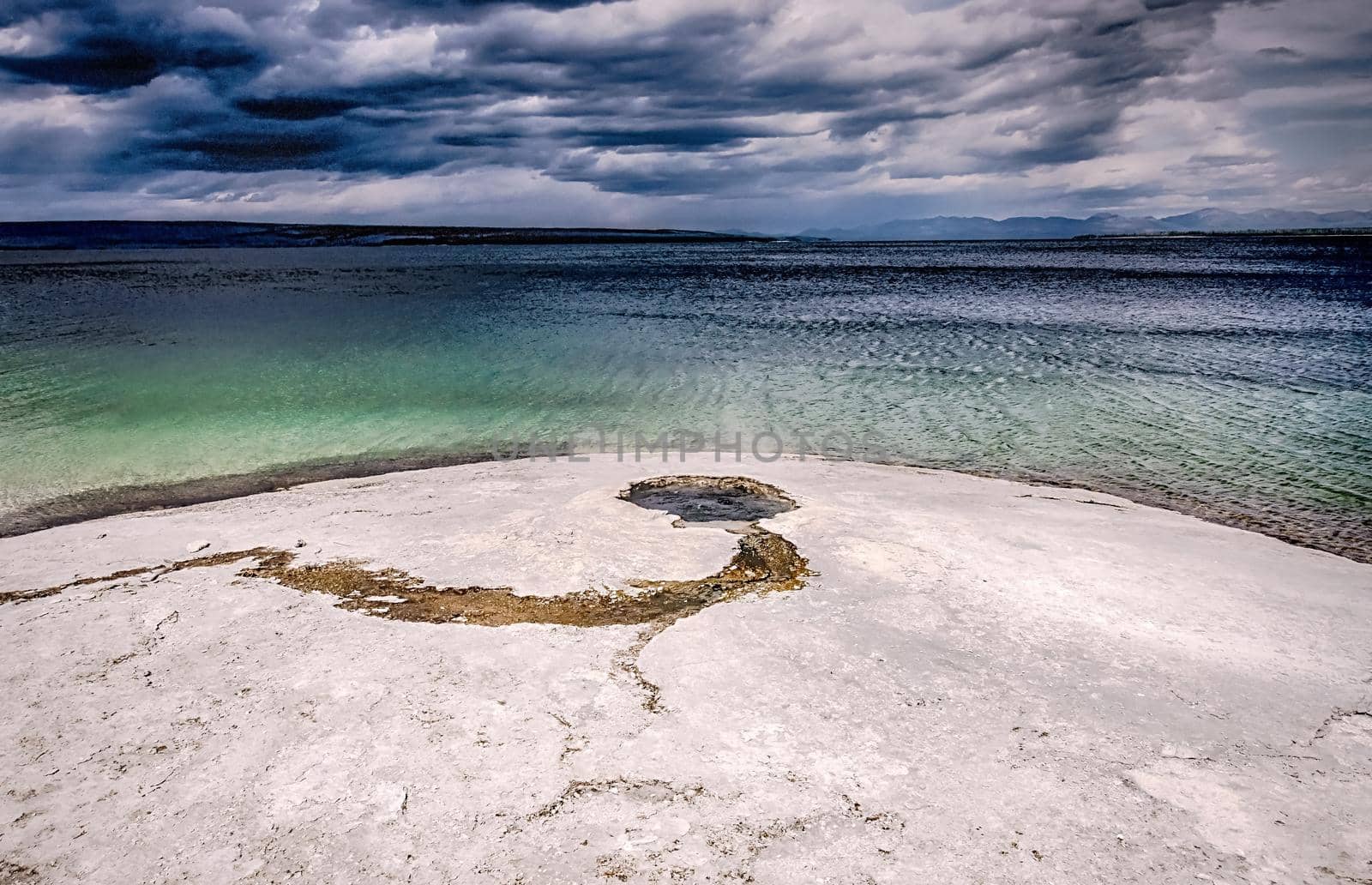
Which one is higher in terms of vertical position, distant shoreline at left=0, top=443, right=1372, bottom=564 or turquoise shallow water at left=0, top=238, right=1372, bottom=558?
turquoise shallow water at left=0, top=238, right=1372, bottom=558

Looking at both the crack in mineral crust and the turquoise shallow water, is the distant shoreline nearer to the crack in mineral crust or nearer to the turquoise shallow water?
the turquoise shallow water

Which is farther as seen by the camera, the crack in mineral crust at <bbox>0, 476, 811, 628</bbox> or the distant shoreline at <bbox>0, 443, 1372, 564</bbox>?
the distant shoreline at <bbox>0, 443, 1372, 564</bbox>

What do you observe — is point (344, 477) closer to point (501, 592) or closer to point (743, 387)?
point (501, 592)

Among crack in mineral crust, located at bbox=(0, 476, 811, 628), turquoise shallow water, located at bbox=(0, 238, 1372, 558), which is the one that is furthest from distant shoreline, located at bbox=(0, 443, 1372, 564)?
crack in mineral crust, located at bbox=(0, 476, 811, 628)

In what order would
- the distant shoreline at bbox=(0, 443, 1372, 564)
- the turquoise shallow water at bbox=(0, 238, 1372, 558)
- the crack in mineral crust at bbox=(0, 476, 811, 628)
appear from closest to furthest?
the crack in mineral crust at bbox=(0, 476, 811, 628), the distant shoreline at bbox=(0, 443, 1372, 564), the turquoise shallow water at bbox=(0, 238, 1372, 558)

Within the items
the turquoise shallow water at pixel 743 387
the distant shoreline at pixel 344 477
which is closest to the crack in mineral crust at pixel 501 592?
the distant shoreline at pixel 344 477

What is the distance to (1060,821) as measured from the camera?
3980 mm

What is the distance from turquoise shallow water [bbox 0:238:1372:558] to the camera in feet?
39.5

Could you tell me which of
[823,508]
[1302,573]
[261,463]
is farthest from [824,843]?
[261,463]

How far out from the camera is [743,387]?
18.5 meters

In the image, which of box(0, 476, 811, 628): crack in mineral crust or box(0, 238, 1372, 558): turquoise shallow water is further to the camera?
box(0, 238, 1372, 558): turquoise shallow water

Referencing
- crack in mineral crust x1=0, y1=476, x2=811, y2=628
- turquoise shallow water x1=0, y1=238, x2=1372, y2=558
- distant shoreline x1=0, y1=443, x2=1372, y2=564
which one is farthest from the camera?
turquoise shallow water x1=0, y1=238, x2=1372, y2=558

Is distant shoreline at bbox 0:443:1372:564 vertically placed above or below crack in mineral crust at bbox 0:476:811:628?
below

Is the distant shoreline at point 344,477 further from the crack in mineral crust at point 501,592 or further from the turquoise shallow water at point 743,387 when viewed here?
the crack in mineral crust at point 501,592
